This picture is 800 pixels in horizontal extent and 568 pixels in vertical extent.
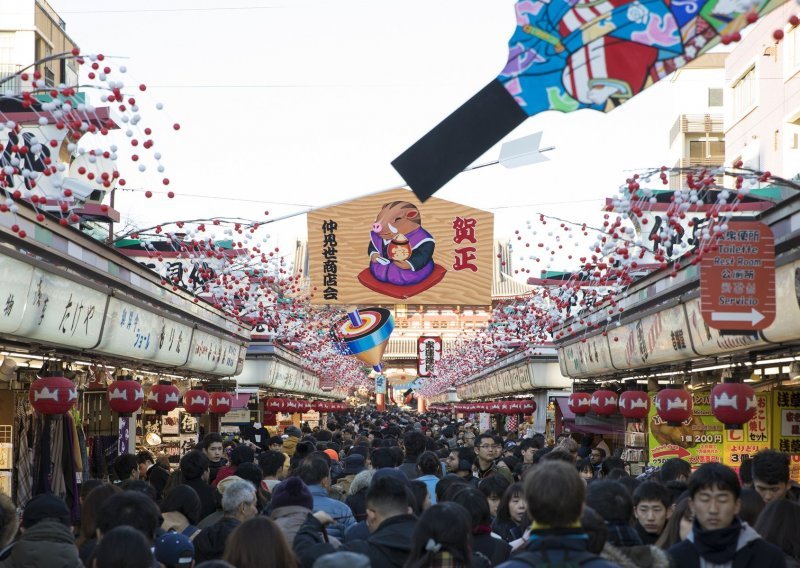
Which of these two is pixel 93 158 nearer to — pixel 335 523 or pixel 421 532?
pixel 335 523

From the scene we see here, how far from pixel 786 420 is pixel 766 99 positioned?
57.6 feet

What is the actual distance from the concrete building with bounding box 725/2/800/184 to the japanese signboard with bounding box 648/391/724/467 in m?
12.7

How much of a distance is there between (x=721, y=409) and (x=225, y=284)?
26.1ft

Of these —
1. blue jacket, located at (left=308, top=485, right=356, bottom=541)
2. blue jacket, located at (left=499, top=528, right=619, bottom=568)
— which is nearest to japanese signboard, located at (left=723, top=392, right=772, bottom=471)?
blue jacket, located at (left=308, top=485, right=356, bottom=541)

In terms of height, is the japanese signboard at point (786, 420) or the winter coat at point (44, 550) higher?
the japanese signboard at point (786, 420)

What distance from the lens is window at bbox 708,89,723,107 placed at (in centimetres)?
4569

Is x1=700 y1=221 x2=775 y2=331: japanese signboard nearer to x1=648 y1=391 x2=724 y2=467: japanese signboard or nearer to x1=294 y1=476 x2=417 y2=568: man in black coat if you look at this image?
x1=294 y1=476 x2=417 y2=568: man in black coat

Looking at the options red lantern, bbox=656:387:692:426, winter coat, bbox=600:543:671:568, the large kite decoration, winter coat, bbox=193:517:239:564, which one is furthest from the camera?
red lantern, bbox=656:387:692:426

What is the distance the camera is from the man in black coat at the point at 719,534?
18.0 feet

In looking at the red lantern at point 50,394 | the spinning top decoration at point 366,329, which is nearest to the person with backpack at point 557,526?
the red lantern at point 50,394

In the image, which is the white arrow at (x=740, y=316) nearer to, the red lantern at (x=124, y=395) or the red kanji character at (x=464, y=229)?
the red lantern at (x=124, y=395)

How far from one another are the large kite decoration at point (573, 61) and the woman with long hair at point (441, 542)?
92.6 inches

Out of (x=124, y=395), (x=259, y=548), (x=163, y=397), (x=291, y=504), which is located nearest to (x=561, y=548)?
(x=259, y=548)

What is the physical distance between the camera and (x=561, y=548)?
4.41 metres
